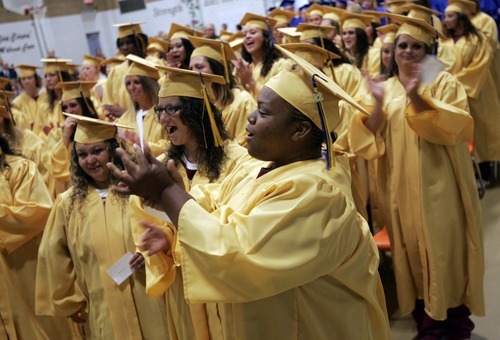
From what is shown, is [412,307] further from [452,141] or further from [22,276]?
[22,276]

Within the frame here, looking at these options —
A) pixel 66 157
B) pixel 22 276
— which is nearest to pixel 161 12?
pixel 66 157

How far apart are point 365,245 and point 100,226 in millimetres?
1520

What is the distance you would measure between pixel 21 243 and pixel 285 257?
98.9 inches

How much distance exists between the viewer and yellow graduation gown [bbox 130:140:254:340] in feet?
7.29

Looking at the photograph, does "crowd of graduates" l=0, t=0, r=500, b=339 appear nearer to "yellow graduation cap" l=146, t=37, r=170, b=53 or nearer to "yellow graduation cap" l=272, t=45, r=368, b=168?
→ "yellow graduation cap" l=272, t=45, r=368, b=168

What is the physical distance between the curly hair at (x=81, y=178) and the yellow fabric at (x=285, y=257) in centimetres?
129

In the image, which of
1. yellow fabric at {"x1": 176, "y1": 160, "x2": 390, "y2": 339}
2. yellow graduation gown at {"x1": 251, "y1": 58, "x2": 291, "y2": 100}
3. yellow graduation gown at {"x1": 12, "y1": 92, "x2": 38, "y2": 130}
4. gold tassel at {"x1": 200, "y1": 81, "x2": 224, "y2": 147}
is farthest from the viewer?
yellow graduation gown at {"x1": 12, "y1": 92, "x2": 38, "y2": 130}

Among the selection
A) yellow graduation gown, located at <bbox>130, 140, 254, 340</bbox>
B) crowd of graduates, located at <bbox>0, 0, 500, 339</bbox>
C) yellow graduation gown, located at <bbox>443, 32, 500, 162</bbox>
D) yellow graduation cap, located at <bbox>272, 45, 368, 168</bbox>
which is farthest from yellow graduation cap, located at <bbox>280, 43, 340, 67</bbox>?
yellow graduation cap, located at <bbox>272, 45, 368, 168</bbox>

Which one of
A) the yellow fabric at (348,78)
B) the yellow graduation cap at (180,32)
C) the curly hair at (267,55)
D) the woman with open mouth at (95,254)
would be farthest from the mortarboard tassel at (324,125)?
the yellow graduation cap at (180,32)

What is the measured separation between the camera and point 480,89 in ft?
20.4

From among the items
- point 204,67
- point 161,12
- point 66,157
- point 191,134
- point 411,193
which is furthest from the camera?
point 161,12

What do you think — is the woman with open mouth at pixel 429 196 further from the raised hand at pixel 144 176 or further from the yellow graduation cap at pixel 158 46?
the yellow graduation cap at pixel 158 46

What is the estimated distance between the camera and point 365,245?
181 cm

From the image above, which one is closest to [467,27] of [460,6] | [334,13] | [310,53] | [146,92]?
[460,6]
